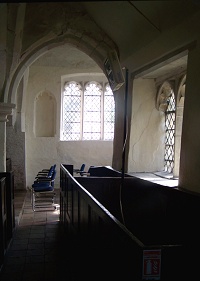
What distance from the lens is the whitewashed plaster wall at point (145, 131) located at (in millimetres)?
5156

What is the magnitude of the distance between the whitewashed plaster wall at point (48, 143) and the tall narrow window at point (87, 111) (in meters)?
0.38

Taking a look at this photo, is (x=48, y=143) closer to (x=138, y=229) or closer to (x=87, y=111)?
(x=87, y=111)

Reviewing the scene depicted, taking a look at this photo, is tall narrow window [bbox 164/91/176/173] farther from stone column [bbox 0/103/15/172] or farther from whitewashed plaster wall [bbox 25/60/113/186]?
whitewashed plaster wall [bbox 25/60/113/186]

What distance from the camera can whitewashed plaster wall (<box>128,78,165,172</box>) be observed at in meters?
5.16

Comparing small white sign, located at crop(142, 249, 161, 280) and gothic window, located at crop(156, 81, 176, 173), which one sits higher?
gothic window, located at crop(156, 81, 176, 173)

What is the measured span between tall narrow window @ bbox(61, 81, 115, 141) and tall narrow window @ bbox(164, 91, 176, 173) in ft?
13.7

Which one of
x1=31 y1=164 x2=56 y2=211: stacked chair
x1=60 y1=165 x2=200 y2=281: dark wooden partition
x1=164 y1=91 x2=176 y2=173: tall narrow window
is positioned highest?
x1=164 y1=91 x2=176 y2=173: tall narrow window

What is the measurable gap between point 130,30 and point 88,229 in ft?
10.6

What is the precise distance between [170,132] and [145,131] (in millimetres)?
410

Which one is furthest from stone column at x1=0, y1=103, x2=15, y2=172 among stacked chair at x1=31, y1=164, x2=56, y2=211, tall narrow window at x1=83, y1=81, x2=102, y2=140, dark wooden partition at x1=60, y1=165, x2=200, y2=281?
tall narrow window at x1=83, y1=81, x2=102, y2=140

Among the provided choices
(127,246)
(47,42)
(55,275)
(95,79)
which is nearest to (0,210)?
(55,275)

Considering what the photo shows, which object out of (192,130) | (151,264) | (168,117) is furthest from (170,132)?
(151,264)

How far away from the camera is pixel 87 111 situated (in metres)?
9.45

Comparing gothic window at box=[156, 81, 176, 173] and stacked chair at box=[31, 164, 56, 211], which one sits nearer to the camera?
gothic window at box=[156, 81, 176, 173]
